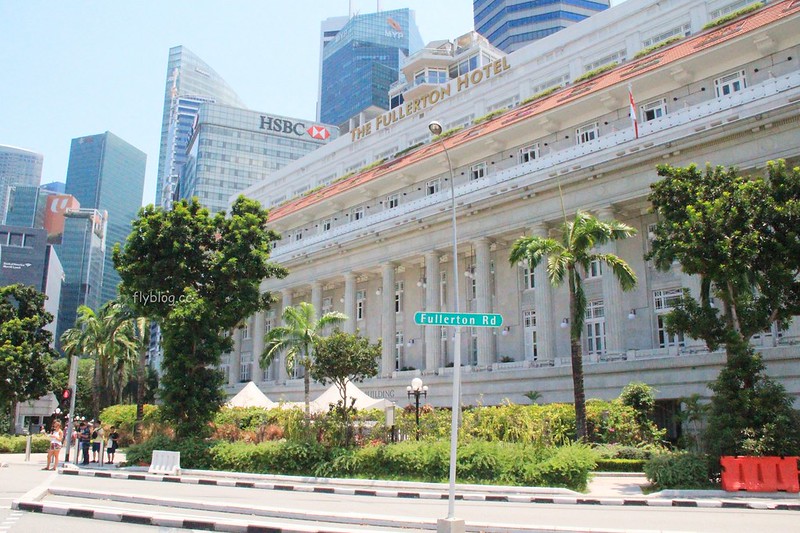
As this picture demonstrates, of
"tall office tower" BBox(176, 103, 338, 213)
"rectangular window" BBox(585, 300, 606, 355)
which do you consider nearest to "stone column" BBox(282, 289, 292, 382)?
"rectangular window" BBox(585, 300, 606, 355)

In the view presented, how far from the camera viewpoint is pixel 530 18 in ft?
406

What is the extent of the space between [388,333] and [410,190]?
10855 millimetres

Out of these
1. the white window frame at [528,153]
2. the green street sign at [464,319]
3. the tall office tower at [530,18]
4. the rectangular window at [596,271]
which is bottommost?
the green street sign at [464,319]

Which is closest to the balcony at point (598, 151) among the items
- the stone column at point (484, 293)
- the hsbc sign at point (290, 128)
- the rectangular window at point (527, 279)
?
the stone column at point (484, 293)

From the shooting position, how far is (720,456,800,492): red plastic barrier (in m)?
17.1

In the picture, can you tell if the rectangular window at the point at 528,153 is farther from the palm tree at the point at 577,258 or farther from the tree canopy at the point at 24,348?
the tree canopy at the point at 24,348

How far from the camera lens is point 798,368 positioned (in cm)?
2525

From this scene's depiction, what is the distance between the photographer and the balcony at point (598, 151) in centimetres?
2803

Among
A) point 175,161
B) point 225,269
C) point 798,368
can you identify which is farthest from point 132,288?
point 175,161

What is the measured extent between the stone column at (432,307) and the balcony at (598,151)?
9.87ft

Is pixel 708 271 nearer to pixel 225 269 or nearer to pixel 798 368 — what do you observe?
pixel 798 368

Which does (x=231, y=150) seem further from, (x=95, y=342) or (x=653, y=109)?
(x=653, y=109)

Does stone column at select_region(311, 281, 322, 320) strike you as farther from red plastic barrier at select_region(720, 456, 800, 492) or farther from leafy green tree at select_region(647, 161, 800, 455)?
red plastic barrier at select_region(720, 456, 800, 492)

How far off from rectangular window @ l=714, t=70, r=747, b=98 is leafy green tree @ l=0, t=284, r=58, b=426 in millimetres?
41811
